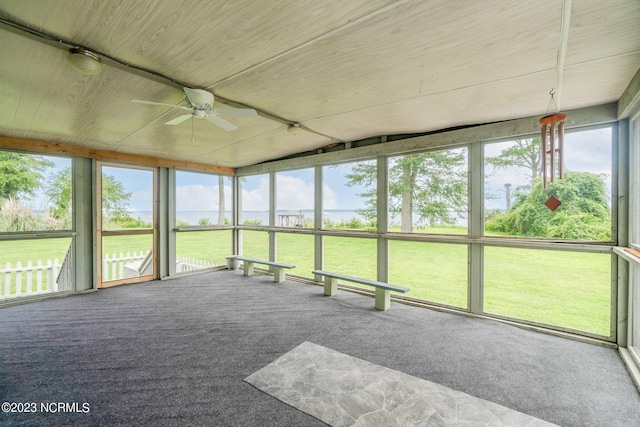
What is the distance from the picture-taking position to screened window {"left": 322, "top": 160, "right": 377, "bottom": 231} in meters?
5.01

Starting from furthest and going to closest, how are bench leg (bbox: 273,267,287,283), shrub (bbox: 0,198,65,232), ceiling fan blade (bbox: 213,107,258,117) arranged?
bench leg (bbox: 273,267,287,283)
shrub (bbox: 0,198,65,232)
ceiling fan blade (bbox: 213,107,258,117)

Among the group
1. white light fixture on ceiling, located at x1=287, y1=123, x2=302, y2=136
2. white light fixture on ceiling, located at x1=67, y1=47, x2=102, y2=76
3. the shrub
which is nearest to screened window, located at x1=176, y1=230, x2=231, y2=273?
the shrub

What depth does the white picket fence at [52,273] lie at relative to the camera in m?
4.28

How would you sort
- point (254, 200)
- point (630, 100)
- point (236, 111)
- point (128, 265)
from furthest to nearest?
point (254, 200)
point (128, 265)
point (236, 111)
point (630, 100)

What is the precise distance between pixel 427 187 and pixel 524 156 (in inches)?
52.5

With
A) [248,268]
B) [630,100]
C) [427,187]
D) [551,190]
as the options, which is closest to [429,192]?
[427,187]

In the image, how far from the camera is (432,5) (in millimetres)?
1627

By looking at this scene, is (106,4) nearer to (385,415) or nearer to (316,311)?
(385,415)

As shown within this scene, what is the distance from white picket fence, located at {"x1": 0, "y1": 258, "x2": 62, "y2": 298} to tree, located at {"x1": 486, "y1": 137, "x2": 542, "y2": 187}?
24.6ft

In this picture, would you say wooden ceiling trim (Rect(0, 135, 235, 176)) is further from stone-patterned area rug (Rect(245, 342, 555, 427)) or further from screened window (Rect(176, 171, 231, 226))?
stone-patterned area rug (Rect(245, 342, 555, 427))

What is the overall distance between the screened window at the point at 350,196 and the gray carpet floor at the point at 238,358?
Answer: 1.60m

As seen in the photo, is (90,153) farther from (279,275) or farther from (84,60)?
(279,275)

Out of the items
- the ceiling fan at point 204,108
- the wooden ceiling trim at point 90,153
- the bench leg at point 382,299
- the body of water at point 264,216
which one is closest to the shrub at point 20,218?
the wooden ceiling trim at point 90,153

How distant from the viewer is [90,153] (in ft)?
15.8
